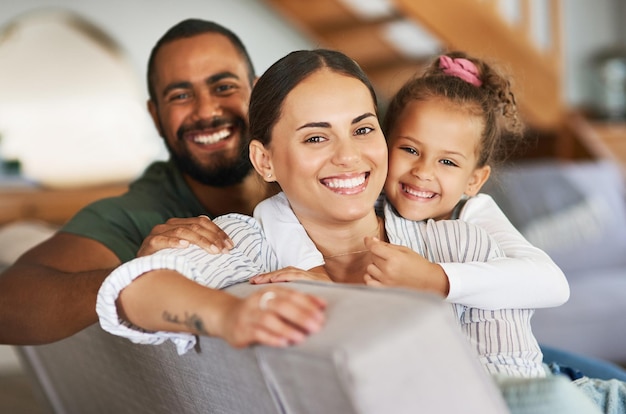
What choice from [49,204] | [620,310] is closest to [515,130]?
[620,310]

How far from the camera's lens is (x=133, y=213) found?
6.36ft

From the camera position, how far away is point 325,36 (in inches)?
194

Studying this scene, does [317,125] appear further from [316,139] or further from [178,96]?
[178,96]

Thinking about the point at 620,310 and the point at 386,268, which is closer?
the point at 386,268

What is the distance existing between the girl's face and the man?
0.44 meters

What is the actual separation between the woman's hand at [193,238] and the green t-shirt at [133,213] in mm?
577

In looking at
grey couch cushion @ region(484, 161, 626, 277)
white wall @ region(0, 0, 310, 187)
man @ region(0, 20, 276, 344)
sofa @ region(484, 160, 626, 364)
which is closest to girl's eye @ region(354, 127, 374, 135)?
man @ region(0, 20, 276, 344)

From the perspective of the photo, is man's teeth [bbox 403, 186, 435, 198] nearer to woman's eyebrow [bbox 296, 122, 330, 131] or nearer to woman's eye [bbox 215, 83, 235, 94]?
woman's eyebrow [bbox 296, 122, 330, 131]

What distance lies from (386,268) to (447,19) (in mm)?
3280

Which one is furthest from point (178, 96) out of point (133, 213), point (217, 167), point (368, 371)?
point (368, 371)

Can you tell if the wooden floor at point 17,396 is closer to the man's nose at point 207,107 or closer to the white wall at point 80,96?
the white wall at point 80,96

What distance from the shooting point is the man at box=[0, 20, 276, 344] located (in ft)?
6.11

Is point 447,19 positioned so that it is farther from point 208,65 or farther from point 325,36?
point 208,65

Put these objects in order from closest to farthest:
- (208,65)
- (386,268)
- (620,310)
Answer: (386,268) < (208,65) < (620,310)
